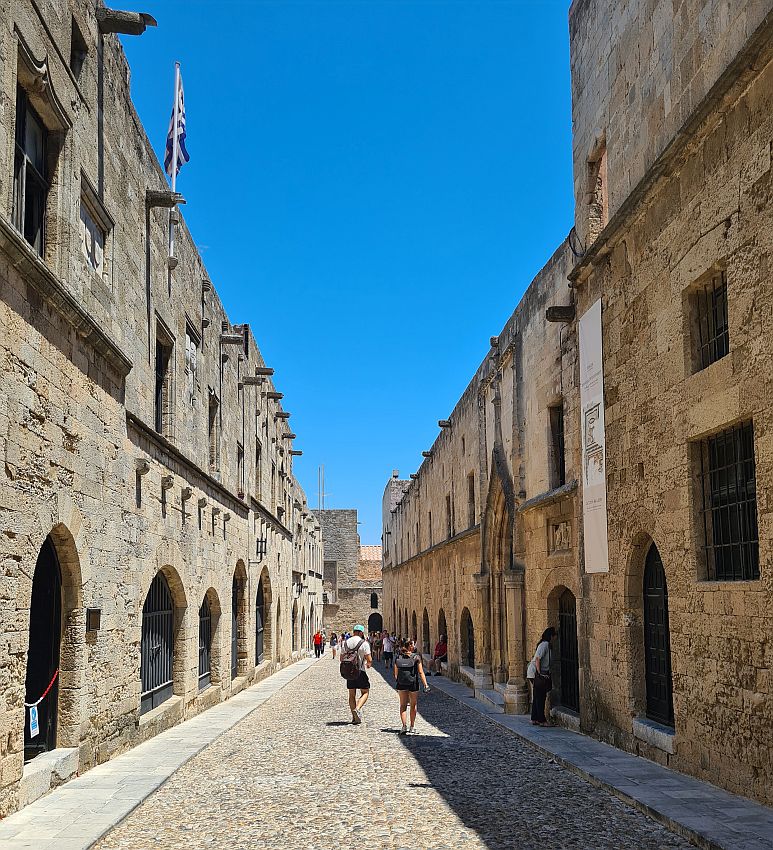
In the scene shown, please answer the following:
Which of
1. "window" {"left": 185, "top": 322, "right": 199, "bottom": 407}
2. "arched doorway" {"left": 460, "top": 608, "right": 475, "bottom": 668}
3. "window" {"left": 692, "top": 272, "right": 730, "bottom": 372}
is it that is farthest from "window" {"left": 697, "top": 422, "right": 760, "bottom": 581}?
"arched doorway" {"left": 460, "top": 608, "right": 475, "bottom": 668}

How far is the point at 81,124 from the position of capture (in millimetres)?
9008

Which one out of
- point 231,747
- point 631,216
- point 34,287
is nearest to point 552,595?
point 231,747

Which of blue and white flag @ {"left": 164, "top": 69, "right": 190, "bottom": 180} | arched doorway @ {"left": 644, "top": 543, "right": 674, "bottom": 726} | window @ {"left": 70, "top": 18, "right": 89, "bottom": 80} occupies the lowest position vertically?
arched doorway @ {"left": 644, "top": 543, "right": 674, "bottom": 726}

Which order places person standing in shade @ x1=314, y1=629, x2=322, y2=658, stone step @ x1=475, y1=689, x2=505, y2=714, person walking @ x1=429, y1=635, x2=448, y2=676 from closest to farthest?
1. stone step @ x1=475, y1=689, x2=505, y2=714
2. person walking @ x1=429, y1=635, x2=448, y2=676
3. person standing in shade @ x1=314, y1=629, x2=322, y2=658

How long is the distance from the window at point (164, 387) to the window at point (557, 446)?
5673mm

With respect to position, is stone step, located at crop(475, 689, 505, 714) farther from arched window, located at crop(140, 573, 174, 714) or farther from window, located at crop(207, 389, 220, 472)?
window, located at crop(207, 389, 220, 472)

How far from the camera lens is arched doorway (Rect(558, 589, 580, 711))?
40.8ft

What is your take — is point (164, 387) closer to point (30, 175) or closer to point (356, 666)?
point (356, 666)

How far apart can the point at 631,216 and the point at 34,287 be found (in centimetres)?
612

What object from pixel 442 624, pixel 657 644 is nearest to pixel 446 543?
pixel 442 624

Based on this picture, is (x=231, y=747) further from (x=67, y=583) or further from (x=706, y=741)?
(x=706, y=741)

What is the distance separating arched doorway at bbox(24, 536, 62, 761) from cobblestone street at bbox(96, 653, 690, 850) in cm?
120

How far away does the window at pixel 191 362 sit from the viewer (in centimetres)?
1473

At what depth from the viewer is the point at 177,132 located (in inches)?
538
